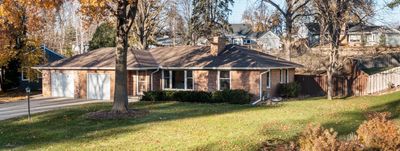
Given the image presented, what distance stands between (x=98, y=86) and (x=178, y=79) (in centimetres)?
573

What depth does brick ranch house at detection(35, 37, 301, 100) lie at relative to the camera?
28391 millimetres

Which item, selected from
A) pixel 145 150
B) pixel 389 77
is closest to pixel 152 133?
pixel 145 150

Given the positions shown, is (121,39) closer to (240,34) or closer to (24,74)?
(24,74)

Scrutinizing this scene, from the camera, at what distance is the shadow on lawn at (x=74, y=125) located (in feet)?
46.2

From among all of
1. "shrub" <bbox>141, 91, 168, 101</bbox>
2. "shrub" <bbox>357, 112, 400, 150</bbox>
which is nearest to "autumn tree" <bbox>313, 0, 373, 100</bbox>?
"shrub" <bbox>141, 91, 168, 101</bbox>

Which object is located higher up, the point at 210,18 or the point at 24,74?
the point at 210,18

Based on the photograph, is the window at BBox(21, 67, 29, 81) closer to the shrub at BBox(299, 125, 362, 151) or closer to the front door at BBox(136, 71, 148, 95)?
the front door at BBox(136, 71, 148, 95)

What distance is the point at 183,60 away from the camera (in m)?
31.4

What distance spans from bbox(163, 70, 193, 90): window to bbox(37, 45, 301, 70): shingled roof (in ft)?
1.99

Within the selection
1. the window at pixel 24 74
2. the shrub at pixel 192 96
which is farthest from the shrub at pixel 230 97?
the window at pixel 24 74

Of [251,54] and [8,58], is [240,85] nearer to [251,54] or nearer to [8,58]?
[251,54]

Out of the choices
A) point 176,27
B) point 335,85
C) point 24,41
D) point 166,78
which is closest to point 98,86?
point 166,78

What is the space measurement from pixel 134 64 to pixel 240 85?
24.4 feet

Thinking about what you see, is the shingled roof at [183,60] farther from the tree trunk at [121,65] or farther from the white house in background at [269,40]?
the white house in background at [269,40]
